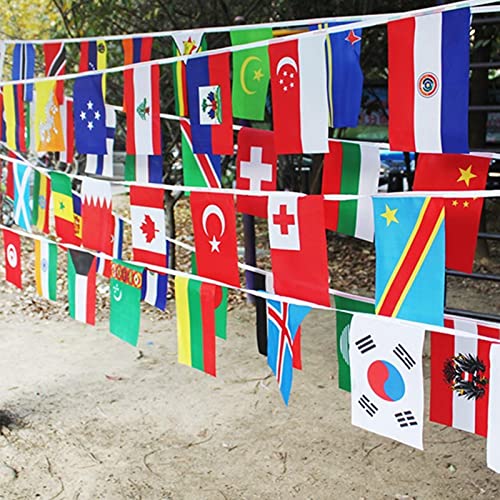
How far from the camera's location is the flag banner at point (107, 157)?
2.96 m

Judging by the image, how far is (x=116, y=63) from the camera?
6387 millimetres

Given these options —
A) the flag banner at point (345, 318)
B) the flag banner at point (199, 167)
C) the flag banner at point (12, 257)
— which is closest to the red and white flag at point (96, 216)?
the flag banner at point (199, 167)

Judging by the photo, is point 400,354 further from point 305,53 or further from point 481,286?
point 481,286

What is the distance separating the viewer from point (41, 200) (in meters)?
3.32

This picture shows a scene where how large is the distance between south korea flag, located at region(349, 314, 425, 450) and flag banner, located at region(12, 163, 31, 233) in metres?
1.90

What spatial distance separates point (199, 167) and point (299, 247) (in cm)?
68

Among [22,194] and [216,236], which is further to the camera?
[22,194]

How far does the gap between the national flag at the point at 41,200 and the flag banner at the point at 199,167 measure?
0.88m

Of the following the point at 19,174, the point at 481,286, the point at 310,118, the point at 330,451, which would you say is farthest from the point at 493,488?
the point at 481,286

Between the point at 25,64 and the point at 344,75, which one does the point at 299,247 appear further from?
the point at 25,64

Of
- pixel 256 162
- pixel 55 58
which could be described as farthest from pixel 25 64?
pixel 256 162

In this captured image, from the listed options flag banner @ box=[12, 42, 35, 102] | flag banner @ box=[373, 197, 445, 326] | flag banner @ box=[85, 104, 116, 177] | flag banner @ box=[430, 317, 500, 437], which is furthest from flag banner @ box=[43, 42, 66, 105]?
flag banner @ box=[430, 317, 500, 437]

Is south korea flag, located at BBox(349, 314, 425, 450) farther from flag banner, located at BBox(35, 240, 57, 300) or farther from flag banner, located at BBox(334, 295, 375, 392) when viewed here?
flag banner, located at BBox(35, 240, 57, 300)

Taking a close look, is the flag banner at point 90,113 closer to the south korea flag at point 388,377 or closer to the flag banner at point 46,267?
the flag banner at point 46,267
